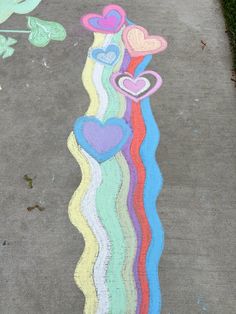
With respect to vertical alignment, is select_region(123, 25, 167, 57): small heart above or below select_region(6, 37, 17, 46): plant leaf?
below

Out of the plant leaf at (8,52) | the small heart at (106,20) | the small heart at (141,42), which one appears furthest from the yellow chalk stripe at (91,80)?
the plant leaf at (8,52)

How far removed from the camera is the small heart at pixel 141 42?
15.8 feet

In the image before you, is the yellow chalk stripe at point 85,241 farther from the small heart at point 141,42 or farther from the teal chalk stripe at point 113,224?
the small heart at point 141,42

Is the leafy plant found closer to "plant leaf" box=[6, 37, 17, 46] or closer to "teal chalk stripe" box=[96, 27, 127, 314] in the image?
"plant leaf" box=[6, 37, 17, 46]

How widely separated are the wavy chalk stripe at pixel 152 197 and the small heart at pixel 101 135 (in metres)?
0.19

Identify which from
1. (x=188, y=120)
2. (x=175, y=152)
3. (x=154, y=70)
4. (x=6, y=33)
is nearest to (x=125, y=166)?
(x=175, y=152)

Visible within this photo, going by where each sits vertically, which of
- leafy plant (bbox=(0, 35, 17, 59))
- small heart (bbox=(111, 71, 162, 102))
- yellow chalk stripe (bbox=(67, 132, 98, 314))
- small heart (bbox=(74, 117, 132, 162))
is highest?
leafy plant (bbox=(0, 35, 17, 59))

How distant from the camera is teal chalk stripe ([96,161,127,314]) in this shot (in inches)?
130

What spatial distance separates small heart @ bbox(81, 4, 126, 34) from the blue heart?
10.3 inches

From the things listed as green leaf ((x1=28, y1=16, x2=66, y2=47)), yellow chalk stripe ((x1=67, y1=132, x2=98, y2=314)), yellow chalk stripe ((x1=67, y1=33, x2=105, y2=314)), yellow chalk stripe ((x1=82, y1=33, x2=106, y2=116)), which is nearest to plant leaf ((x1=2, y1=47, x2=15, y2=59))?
green leaf ((x1=28, y1=16, x2=66, y2=47))

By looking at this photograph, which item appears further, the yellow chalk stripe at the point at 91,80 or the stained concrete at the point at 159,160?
the yellow chalk stripe at the point at 91,80

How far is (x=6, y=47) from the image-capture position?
4.80m

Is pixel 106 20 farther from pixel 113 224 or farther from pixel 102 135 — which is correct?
pixel 113 224

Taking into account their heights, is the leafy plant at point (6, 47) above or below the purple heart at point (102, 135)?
above
